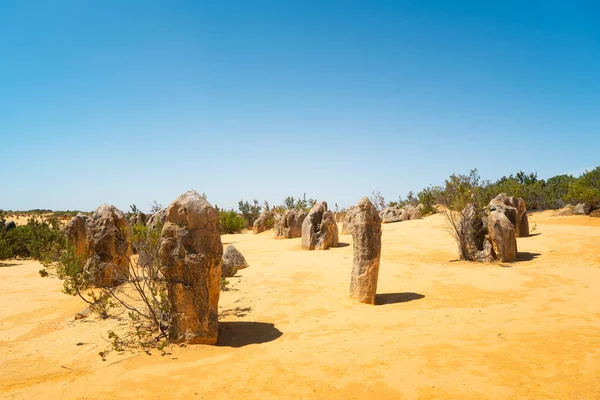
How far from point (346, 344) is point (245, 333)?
213cm

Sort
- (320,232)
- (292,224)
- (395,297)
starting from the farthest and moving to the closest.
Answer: (292,224) → (320,232) → (395,297)

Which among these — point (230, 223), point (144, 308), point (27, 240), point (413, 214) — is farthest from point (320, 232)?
point (413, 214)

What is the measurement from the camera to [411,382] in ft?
16.5

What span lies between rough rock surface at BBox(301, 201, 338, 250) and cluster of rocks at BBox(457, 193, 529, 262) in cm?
660

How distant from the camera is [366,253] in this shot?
9.69 m

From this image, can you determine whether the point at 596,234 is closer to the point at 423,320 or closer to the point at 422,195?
the point at 423,320

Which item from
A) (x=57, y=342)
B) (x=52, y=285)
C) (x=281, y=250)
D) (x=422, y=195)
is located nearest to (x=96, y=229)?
(x=52, y=285)

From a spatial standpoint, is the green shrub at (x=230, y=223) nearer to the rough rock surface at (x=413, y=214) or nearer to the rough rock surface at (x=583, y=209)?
the rough rock surface at (x=413, y=214)

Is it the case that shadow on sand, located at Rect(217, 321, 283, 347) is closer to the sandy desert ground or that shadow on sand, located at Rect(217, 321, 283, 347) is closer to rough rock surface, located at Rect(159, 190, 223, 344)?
the sandy desert ground

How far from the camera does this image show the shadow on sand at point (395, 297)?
9.57m

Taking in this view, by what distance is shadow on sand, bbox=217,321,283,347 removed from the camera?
6902 mm

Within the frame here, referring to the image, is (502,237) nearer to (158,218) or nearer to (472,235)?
(472,235)

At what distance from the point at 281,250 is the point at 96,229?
32.5 feet

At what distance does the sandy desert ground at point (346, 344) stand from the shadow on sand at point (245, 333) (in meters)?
0.04
